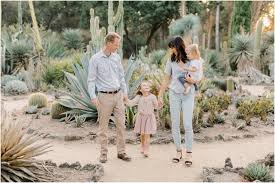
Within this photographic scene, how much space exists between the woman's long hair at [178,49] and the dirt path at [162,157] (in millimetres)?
1413

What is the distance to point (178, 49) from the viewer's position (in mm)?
7395

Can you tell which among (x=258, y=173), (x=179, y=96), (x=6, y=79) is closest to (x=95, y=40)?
(x=179, y=96)

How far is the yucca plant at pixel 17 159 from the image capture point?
5938mm

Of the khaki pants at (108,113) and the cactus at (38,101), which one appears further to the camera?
the cactus at (38,101)

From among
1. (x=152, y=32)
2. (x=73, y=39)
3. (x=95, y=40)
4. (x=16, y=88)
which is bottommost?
(x=16, y=88)

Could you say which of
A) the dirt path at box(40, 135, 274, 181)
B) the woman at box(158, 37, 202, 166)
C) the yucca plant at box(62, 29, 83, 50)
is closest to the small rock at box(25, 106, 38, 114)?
the dirt path at box(40, 135, 274, 181)

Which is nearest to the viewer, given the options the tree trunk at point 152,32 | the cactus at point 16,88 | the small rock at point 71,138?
the small rock at point 71,138

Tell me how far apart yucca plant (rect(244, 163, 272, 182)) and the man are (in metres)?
1.75

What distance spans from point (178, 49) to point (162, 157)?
1.61 m

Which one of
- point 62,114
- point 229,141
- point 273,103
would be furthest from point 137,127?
point 273,103

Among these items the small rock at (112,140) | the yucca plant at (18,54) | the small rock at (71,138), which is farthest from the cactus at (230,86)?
the yucca plant at (18,54)

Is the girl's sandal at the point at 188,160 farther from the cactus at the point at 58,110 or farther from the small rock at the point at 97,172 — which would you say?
the cactus at the point at 58,110

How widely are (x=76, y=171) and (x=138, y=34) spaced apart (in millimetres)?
29182

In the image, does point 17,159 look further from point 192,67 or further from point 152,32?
point 152,32
